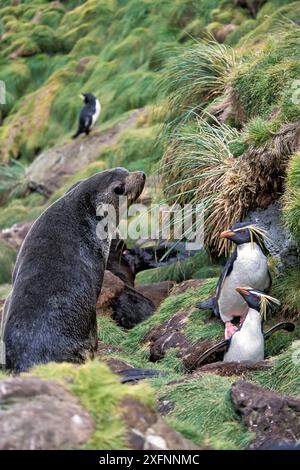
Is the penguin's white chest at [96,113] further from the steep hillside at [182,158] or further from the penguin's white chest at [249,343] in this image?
the penguin's white chest at [249,343]

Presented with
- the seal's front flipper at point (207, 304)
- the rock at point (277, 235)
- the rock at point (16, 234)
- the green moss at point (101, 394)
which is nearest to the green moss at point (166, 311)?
the seal's front flipper at point (207, 304)

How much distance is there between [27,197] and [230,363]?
39.4 ft

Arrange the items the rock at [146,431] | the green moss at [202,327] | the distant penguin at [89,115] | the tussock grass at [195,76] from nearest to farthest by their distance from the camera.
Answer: the rock at [146,431]
the green moss at [202,327]
the tussock grass at [195,76]
the distant penguin at [89,115]

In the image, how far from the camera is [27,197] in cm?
1750

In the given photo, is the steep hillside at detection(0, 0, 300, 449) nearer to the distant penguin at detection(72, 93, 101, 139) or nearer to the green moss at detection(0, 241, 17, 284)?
the green moss at detection(0, 241, 17, 284)

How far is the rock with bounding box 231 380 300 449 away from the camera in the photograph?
14.5 feet

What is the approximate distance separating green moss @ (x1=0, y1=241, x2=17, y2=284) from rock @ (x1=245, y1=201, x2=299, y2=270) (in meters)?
5.21

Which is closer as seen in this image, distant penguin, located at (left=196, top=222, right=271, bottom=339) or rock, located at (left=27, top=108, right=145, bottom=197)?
distant penguin, located at (left=196, top=222, right=271, bottom=339)

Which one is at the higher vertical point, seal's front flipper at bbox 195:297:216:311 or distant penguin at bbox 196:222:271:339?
distant penguin at bbox 196:222:271:339

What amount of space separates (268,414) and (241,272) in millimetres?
2406

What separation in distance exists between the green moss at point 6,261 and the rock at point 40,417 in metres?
9.15

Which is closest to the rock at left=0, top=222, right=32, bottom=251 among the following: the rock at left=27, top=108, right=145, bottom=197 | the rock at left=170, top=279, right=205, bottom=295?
the rock at left=27, top=108, right=145, bottom=197

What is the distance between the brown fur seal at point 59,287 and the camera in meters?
5.75

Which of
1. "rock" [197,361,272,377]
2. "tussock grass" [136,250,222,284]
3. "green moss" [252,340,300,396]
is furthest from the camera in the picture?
"tussock grass" [136,250,222,284]
